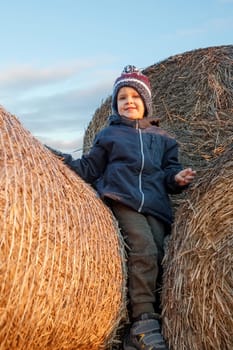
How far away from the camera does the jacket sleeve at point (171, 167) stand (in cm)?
→ 357

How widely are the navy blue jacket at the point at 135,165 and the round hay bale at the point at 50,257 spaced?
329 millimetres

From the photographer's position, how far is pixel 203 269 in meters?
3.17

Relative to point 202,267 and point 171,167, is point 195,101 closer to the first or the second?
point 171,167

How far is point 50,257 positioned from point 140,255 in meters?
0.79

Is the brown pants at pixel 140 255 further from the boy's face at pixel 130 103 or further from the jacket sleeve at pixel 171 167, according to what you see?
the boy's face at pixel 130 103

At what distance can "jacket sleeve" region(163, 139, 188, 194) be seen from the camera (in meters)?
3.57

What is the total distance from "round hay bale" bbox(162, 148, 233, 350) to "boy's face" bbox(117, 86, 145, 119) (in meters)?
0.74

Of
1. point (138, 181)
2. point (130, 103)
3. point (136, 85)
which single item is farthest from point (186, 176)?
point (136, 85)

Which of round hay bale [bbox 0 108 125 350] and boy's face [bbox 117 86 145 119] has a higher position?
boy's face [bbox 117 86 145 119]

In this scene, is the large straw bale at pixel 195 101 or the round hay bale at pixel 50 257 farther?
the large straw bale at pixel 195 101

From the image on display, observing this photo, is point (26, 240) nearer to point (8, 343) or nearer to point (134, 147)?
point (8, 343)

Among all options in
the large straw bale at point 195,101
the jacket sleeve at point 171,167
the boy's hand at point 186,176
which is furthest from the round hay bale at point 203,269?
the large straw bale at point 195,101

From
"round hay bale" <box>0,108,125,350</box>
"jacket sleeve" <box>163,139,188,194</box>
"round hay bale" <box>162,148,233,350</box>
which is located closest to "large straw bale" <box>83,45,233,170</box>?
"jacket sleeve" <box>163,139,188,194</box>

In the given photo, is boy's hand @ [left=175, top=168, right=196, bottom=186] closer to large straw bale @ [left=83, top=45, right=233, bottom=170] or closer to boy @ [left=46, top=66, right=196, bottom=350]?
boy @ [left=46, top=66, right=196, bottom=350]
